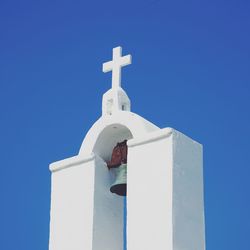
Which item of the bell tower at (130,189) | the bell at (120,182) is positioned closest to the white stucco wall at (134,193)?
the bell tower at (130,189)

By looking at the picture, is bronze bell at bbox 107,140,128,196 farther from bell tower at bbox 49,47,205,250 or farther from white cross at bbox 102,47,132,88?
white cross at bbox 102,47,132,88

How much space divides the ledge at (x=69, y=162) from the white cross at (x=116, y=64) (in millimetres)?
1045

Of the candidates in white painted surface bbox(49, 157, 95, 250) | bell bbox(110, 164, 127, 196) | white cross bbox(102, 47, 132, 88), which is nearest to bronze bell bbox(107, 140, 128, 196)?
bell bbox(110, 164, 127, 196)

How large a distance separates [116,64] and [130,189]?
201 centimetres

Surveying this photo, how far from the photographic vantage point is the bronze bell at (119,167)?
37.8 feet

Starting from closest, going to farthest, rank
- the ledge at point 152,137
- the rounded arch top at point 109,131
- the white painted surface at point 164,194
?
the white painted surface at point 164,194 → the ledge at point 152,137 → the rounded arch top at point 109,131

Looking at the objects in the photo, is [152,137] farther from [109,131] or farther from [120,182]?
[109,131]

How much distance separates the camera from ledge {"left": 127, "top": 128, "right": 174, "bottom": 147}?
35.7 feet

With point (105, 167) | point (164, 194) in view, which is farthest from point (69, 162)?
point (164, 194)

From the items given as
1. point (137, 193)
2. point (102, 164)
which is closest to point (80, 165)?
point (102, 164)

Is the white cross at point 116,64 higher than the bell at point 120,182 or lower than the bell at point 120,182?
higher

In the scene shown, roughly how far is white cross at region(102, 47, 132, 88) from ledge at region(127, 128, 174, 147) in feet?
3.66

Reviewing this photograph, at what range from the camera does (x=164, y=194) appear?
34.7ft

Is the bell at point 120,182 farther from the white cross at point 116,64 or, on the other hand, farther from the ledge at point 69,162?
the white cross at point 116,64
